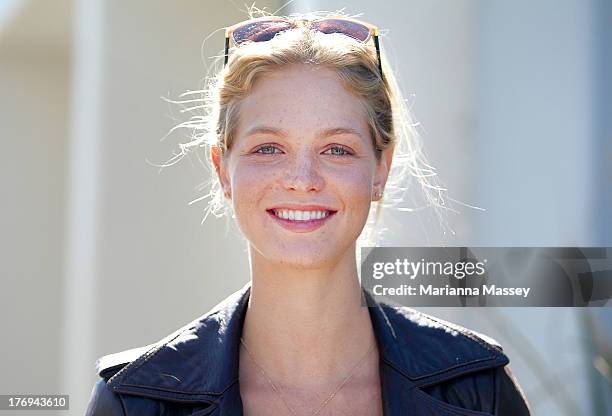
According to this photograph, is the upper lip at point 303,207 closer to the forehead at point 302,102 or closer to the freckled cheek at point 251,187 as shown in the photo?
the freckled cheek at point 251,187

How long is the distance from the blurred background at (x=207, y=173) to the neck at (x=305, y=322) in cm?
88

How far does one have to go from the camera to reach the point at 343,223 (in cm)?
217

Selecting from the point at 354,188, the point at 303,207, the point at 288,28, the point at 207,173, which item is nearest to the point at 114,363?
the point at 303,207

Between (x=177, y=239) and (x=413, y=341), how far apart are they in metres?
2.05

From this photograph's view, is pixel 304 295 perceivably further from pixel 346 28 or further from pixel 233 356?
pixel 346 28

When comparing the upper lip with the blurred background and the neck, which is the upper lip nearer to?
the neck

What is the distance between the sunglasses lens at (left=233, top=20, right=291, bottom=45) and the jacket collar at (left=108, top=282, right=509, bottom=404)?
2.01 feet

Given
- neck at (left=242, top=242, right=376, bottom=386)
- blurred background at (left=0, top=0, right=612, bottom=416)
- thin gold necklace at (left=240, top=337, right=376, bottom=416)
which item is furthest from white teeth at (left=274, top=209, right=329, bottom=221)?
blurred background at (left=0, top=0, right=612, bottom=416)

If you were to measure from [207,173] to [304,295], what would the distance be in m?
1.96

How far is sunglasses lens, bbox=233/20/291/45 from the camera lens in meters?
A: 2.33

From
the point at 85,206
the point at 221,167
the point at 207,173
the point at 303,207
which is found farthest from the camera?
the point at 85,206

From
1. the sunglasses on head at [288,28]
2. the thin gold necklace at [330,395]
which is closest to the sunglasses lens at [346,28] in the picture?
the sunglasses on head at [288,28]

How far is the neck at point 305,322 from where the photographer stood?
87.8 inches

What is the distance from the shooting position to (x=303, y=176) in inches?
84.5
